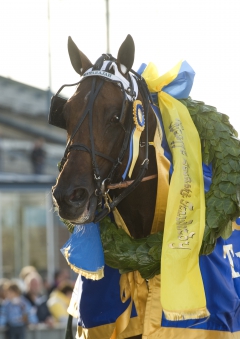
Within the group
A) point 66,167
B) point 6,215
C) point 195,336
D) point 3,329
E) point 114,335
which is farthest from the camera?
point 6,215

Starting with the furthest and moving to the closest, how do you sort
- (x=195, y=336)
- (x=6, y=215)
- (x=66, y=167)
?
(x=6, y=215), (x=195, y=336), (x=66, y=167)

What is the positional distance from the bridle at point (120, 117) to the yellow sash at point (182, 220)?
0.27 meters

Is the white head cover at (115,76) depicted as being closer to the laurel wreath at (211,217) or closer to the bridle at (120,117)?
the bridle at (120,117)

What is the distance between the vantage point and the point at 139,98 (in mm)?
4965

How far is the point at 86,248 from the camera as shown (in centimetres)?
499

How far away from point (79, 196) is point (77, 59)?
3.47 ft

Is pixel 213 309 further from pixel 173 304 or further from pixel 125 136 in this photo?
pixel 125 136

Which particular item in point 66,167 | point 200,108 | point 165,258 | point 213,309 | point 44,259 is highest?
point 200,108

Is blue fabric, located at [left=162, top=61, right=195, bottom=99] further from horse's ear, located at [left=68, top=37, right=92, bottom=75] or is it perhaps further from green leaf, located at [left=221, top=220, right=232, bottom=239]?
green leaf, located at [left=221, top=220, right=232, bottom=239]

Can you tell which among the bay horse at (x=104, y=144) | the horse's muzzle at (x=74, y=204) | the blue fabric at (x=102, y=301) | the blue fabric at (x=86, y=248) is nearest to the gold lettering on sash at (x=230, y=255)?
the bay horse at (x=104, y=144)

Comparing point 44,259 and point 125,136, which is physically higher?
point 125,136

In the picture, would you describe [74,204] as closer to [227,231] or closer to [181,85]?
[227,231]

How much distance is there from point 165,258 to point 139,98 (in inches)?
39.3

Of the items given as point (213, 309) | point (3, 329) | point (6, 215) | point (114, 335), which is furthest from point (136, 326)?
point (6, 215)
